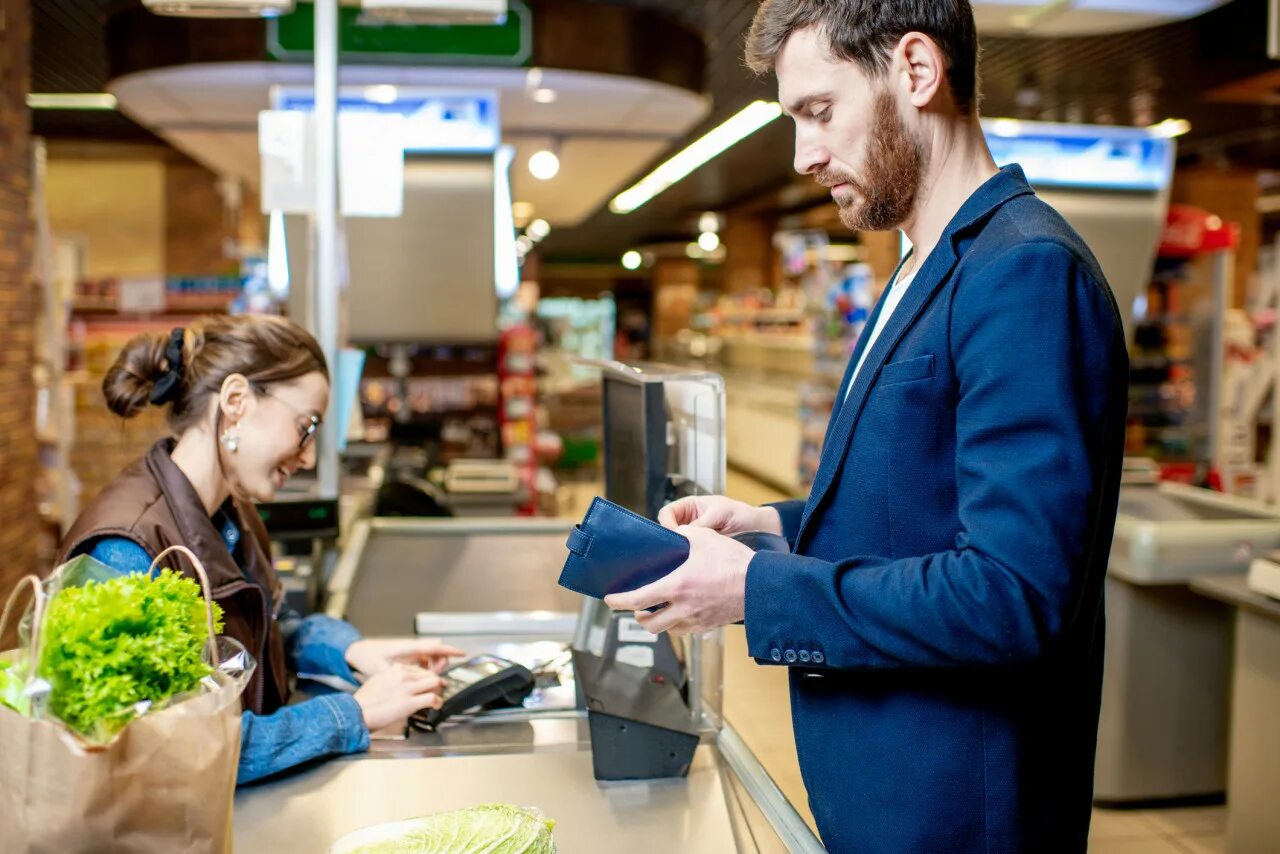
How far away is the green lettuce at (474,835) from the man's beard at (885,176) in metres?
0.81

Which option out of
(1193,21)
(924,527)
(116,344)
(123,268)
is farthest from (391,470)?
(123,268)

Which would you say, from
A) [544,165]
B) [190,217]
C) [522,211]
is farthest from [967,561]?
[522,211]

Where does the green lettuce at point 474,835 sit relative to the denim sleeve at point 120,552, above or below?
below

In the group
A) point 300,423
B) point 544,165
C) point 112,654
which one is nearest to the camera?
point 112,654

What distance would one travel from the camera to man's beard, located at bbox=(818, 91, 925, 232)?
1.31 metres

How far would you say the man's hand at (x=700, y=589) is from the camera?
126 cm

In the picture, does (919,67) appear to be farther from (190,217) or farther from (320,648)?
(190,217)

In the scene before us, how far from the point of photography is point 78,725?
0.96m

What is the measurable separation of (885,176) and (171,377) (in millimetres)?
1334

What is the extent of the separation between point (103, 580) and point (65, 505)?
6.39 meters

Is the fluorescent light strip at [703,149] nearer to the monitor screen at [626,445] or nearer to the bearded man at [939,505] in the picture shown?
the monitor screen at [626,445]

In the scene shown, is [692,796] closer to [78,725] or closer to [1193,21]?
[78,725]

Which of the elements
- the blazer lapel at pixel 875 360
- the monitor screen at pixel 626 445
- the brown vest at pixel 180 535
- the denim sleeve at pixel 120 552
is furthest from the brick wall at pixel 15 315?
the blazer lapel at pixel 875 360

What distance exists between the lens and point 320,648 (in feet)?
7.79
